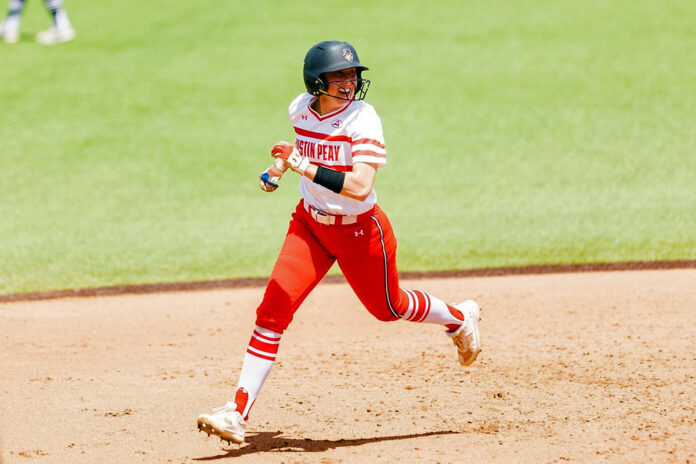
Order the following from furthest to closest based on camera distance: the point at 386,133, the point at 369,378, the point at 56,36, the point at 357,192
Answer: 1. the point at 56,36
2. the point at 386,133
3. the point at 369,378
4. the point at 357,192

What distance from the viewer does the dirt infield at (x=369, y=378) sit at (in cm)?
515

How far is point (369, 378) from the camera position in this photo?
6.49m

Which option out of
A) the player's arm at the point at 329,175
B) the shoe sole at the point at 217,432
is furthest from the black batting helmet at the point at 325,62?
the shoe sole at the point at 217,432

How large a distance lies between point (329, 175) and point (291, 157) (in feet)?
0.73

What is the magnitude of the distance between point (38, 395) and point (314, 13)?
466 inches

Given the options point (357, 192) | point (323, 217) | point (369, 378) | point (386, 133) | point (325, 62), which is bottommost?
point (369, 378)

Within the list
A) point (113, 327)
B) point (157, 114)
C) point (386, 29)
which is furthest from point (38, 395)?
point (386, 29)

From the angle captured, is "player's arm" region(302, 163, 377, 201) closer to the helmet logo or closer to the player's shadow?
the helmet logo

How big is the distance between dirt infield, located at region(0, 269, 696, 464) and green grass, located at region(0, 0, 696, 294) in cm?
111

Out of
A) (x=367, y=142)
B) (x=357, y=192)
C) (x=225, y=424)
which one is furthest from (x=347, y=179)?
(x=225, y=424)

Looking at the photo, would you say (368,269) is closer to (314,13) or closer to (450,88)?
(450,88)

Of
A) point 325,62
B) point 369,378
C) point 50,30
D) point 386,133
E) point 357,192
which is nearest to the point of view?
point 357,192

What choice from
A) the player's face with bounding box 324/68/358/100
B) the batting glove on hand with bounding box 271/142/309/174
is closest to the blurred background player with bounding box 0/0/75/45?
the player's face with bounding box 324/68/358/100

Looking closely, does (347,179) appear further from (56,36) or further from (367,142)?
(56,36)
